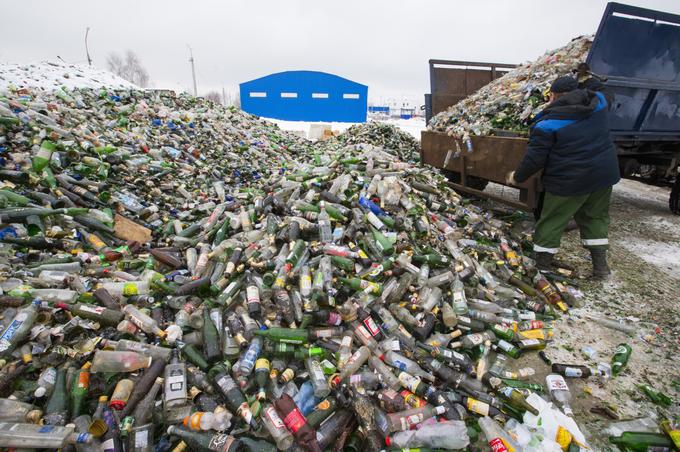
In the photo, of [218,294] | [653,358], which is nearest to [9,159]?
[218,294]

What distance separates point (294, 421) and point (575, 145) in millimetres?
3911

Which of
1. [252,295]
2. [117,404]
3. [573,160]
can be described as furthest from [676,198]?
Result: [117,404]

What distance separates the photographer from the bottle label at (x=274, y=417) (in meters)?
2.01

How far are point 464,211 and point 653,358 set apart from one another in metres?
2.76

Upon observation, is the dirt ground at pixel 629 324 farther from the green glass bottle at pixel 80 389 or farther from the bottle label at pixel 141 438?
the green glass bottle at pixel 80 389

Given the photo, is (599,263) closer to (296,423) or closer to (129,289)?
(296,423)

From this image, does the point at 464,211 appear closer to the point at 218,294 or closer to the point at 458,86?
the point at 218,294

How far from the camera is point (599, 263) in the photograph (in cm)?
405

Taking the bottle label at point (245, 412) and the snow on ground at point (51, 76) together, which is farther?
the snow on ground at point (51, 76)

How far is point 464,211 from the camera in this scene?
508cm

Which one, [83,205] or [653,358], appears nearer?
[653,358]

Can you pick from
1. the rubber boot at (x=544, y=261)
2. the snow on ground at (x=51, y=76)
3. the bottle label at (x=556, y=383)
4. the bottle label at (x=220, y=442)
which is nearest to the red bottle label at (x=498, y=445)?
the bottle label at (x=556, y=383)

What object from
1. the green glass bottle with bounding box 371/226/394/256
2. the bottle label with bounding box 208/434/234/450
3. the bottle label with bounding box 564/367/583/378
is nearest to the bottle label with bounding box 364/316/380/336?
the green glass bottle with bounding box 371/226/394/256

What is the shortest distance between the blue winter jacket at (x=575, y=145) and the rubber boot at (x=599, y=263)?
85 centimetres
